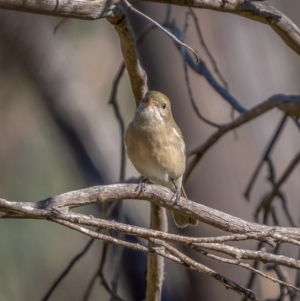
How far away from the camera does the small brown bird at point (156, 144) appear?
399 cm

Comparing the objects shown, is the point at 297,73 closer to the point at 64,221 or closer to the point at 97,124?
the point at 97,124

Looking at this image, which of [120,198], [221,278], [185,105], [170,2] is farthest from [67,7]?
[185,105]

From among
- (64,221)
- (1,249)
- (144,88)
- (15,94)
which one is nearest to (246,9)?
(144,88)

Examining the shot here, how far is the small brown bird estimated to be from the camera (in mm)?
3988

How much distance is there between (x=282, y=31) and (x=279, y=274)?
1346 millimetres

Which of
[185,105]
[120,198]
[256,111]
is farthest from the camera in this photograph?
[185,105]

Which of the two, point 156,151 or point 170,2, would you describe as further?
point 156,151

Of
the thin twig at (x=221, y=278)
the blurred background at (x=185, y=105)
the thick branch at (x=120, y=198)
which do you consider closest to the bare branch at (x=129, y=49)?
the thick branch at (x=120, y=198)

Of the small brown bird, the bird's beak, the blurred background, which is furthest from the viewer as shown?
the blurred background

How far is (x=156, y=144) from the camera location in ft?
13.2

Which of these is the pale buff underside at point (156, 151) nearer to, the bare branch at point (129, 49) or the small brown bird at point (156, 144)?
the small brown bird at point (156, 144)

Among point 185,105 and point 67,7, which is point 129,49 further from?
point 185,105

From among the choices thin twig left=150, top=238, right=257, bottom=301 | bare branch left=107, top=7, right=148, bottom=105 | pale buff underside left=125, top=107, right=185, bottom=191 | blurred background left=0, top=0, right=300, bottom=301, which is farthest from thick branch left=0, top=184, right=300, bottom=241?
blurred background left=0, top=0, right=300, bottom=301

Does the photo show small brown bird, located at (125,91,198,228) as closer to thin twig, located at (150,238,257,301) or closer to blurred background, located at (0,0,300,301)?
blurred background, located at (0,0,300,301)
